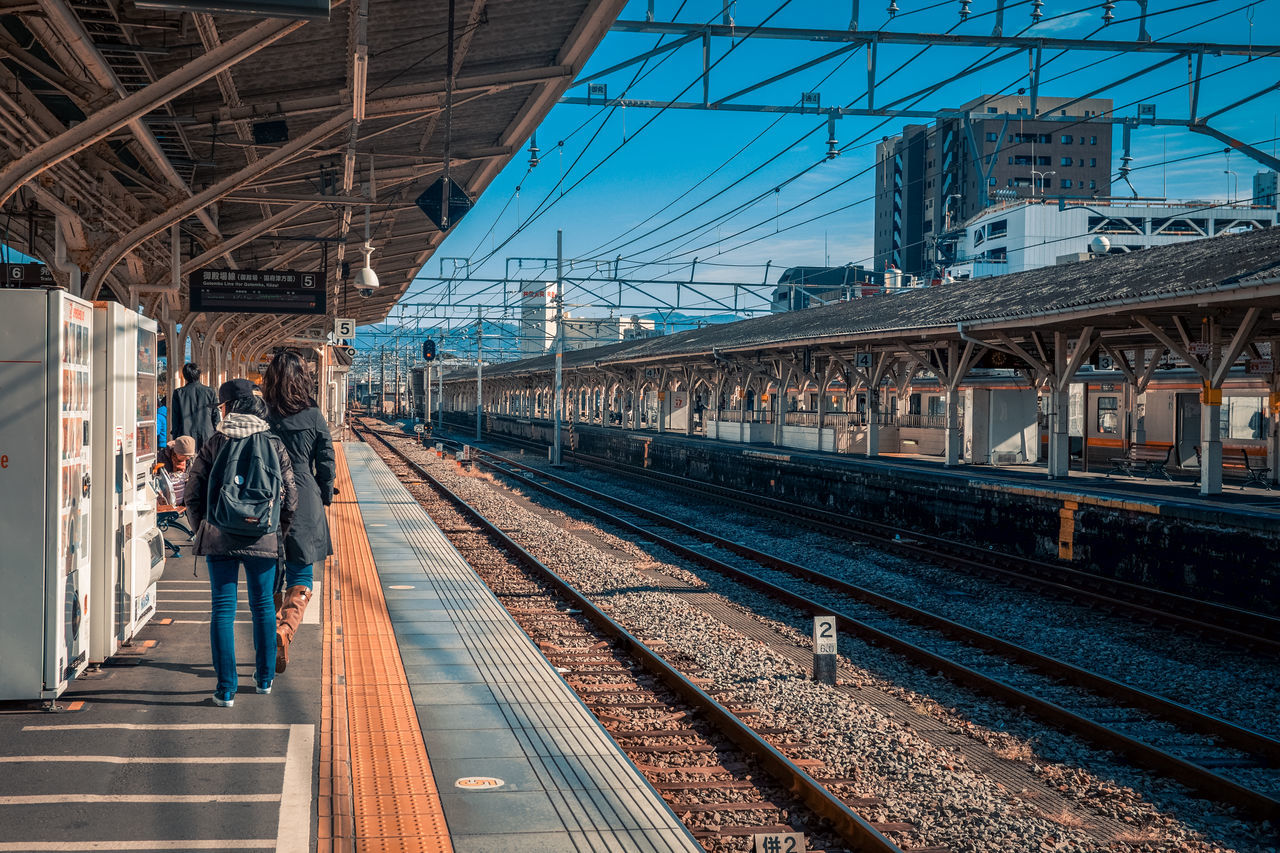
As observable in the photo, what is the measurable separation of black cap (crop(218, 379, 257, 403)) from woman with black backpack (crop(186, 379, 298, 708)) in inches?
0.5

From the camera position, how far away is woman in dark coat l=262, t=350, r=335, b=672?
17.4ft

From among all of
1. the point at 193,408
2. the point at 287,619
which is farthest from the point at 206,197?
the point at 287,619

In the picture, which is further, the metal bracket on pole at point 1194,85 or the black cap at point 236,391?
the metal bracket on pole at point 1194,85

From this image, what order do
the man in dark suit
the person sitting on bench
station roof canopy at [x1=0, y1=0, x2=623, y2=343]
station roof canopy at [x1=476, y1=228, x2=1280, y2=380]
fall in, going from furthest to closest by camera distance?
station roof canopy at [x1=476, y1=228, x2=1280, y2=380] < the man in dark suit < the person sitting on bench < station roof canopy at [x1=0, y1=0, x2=623, y2=343]

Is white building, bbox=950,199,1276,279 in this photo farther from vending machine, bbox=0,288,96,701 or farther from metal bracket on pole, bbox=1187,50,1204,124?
vending machine, bbox=0,288,96,701

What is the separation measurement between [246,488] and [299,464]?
1.91 ft

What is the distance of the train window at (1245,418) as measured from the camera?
20062mm

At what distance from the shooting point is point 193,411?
940 centimetres

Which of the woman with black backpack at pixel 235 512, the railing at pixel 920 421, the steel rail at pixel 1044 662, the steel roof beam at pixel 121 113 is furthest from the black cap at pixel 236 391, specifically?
the railing at pixel 920 421

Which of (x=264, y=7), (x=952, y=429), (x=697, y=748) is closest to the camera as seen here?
(x=264, y=7)

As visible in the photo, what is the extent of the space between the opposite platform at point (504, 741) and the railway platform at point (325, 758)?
0.01 m

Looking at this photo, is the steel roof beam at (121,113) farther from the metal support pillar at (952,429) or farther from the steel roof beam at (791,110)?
the metal support pillar at (952,429)

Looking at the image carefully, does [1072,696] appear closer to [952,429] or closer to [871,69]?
[871,69]

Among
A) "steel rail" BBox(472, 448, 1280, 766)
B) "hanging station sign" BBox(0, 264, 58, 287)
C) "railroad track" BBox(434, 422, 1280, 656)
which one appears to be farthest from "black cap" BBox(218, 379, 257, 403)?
"railroad track" BBox(434, 422, 1280, 656)
